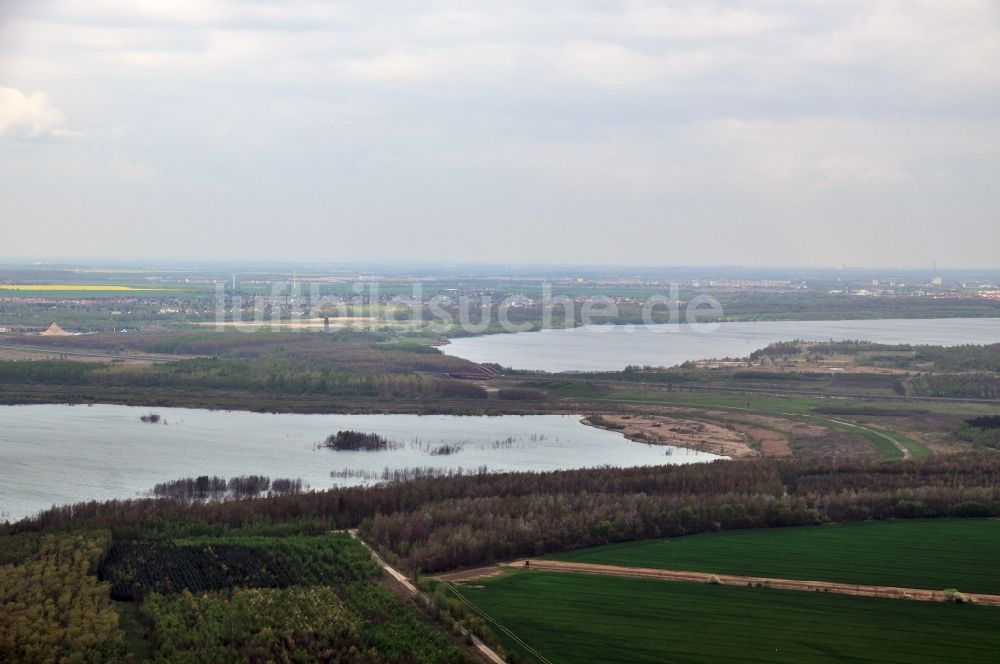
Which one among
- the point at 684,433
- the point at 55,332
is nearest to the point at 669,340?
the point at 55,332

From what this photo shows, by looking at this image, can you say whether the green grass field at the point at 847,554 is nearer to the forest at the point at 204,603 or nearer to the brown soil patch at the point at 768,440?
the forest at the point at 204,603

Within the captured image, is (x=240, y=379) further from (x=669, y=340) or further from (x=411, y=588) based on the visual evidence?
(x=669, y=340)

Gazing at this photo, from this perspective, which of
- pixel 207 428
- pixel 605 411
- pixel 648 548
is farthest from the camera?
pixel 605 411

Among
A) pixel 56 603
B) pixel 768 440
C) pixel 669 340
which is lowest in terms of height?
pixel 768 440

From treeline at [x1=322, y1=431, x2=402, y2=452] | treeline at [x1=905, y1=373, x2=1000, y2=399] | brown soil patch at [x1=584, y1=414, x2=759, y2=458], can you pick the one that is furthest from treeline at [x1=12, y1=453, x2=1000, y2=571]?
treeline at [x1=905, y1=373, x2=1000, y2=399]

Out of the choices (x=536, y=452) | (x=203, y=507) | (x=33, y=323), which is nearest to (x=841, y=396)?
(x=536, y=452)

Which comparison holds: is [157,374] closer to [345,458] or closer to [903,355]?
[345,458]
